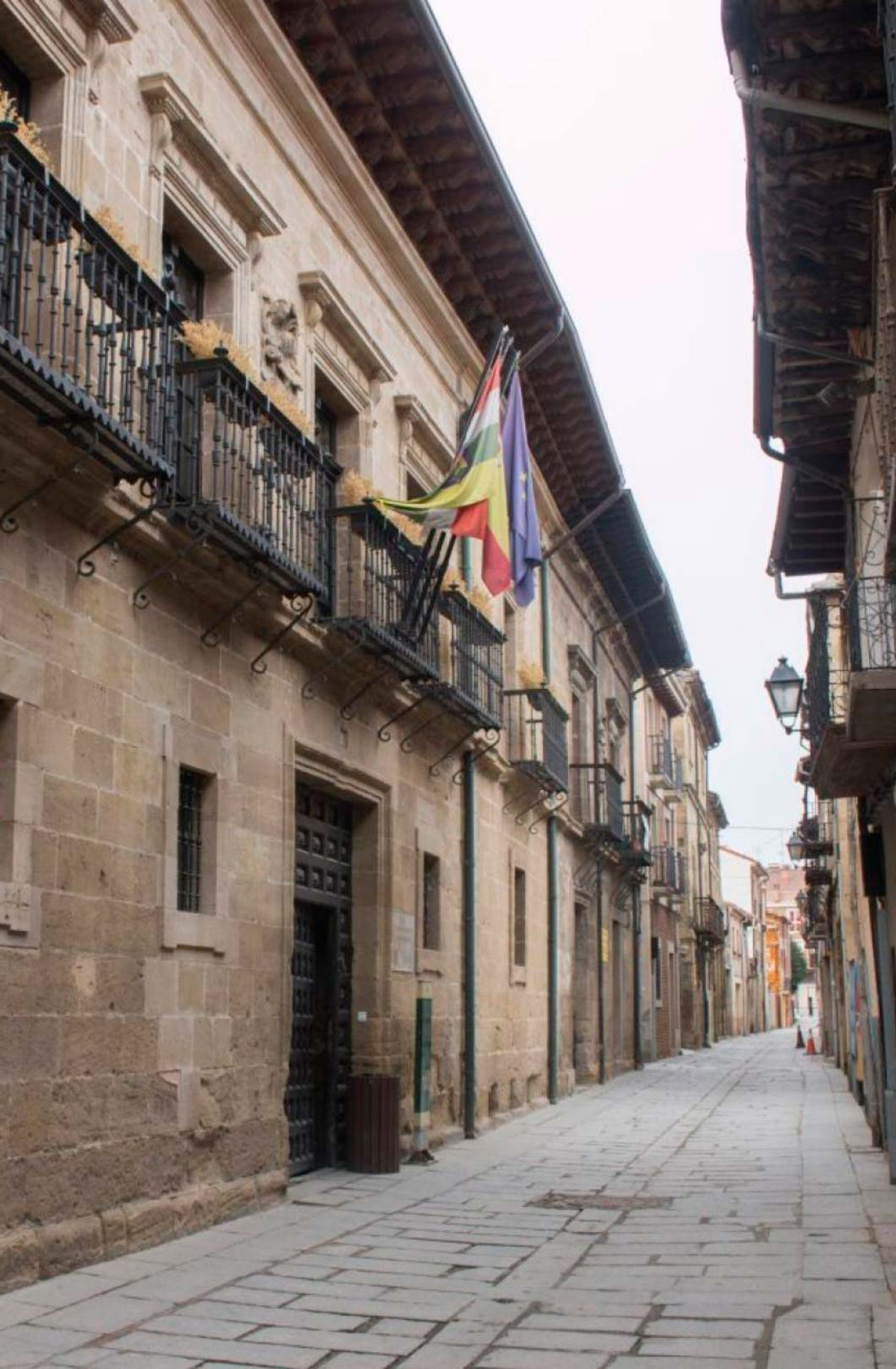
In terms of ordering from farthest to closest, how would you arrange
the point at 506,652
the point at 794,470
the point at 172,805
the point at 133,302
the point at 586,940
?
the point at 586,940 < the point at 506,652 < the point at 794,470 < the point at 172,805 < the point at 133,302

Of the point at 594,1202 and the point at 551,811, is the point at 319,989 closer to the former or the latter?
the point at 594,1202

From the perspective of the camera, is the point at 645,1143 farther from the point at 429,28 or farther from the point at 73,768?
the point at 429,28

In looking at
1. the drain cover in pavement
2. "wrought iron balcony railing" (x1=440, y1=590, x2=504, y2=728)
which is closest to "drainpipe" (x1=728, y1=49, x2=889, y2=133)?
"wrought iron balcony railing" (x1=440, y1=590, x2=504, y2=728)

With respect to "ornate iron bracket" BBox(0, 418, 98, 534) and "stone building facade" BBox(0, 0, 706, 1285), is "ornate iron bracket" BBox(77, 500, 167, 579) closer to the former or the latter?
"stone building facade" BBox(0, 0, 706, 1285)

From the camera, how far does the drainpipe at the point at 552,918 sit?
18.2 meters

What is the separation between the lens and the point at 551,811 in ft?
60.3

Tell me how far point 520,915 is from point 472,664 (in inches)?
188

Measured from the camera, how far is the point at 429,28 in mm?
10734

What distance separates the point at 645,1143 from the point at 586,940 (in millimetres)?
8722

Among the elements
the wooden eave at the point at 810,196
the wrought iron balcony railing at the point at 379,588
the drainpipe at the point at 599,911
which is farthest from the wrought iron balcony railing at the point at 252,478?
the drainpipe at the point at 599,911

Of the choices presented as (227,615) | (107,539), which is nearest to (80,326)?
(107,539)

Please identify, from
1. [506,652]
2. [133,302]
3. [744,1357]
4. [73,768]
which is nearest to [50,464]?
[133,302]

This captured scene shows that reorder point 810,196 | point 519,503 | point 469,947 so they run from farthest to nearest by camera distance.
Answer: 1. point 469,947
2. point 519,503
3. point 810,196

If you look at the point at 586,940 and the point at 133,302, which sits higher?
the point at 133,302
